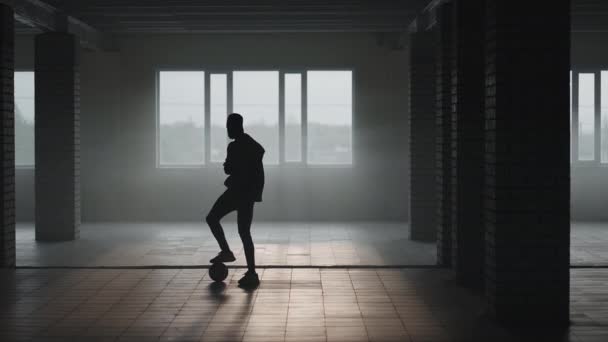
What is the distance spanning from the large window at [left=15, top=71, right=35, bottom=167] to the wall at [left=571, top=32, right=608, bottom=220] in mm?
9634

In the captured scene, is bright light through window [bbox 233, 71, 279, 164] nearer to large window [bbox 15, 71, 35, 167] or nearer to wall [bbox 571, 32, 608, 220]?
large window [bbox 15, 71, 35, 167]

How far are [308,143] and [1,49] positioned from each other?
6.46m

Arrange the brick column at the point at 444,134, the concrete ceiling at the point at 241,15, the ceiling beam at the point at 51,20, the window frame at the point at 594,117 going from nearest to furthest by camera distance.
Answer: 1. the brick column at the point at 444,134
2. the ceiling beam at the point at 51,20
3. the concrete ceiling at the point at 241,15
4. the window frame at the point at 594,117

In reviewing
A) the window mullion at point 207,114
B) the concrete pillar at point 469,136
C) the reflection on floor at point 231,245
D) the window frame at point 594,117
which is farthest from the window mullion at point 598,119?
the concrete pillar at point 469,136

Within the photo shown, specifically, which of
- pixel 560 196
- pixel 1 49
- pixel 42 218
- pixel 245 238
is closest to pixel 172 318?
pixel 245 238

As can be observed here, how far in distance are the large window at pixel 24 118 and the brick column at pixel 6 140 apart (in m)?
5.25

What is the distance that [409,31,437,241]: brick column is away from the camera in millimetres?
10562

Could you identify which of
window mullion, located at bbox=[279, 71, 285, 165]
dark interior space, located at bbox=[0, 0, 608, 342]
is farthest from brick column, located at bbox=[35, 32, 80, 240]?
window mullion, located at bbox=[279, 71, 285, 165]

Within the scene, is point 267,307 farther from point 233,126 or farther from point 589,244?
point 589,244

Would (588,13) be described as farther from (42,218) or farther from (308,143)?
(42,218)

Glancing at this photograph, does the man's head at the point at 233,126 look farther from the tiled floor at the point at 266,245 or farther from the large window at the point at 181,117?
the large window at the point at 181,117

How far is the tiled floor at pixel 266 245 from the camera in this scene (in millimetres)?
8617

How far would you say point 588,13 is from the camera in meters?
10.8

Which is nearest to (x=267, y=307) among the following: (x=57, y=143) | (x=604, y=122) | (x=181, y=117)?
(x=57, y=143)
